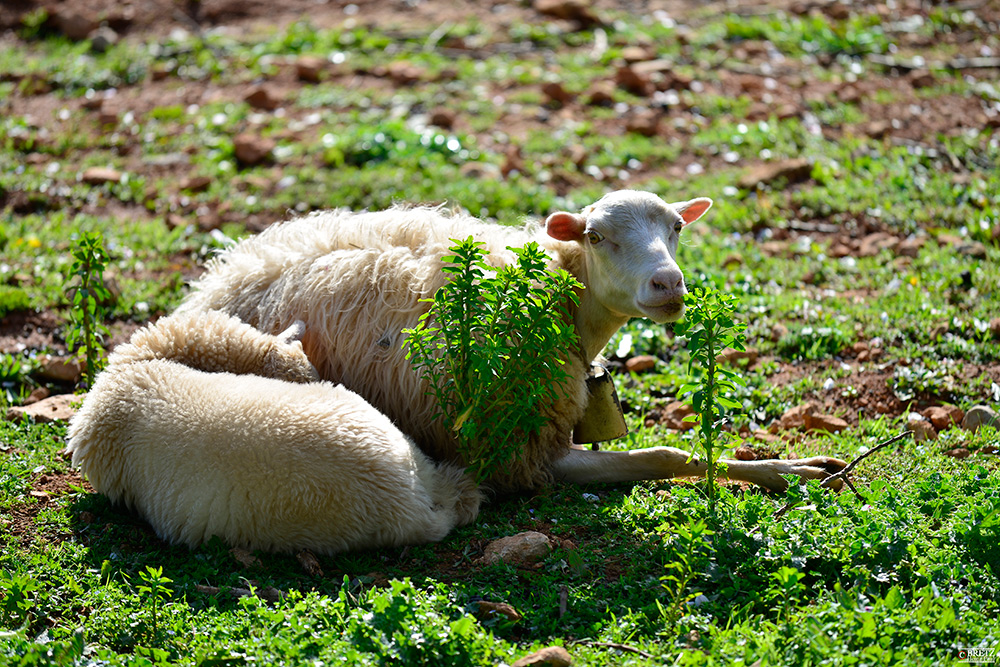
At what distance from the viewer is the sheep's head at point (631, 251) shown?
14.7 ft

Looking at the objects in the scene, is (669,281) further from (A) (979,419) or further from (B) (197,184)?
(B) (197,184)

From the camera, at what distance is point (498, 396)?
181 inches

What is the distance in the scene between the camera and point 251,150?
911 cm

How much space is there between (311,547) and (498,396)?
1116mm

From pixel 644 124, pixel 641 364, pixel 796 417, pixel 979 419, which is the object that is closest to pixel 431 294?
pixel 641 364

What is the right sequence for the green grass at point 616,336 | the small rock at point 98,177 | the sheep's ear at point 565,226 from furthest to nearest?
1. the small rock at point 98,177
2. the sheep's ear at point 565,226
3. the green grass at point 616,336

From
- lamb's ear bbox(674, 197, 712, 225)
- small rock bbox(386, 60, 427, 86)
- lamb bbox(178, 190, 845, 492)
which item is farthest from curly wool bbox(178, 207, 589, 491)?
small rock bbox(386, 60, 427, 86)

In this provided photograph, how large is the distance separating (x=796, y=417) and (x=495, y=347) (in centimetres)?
237

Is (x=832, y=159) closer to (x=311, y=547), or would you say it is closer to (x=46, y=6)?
(x=311, y=547)

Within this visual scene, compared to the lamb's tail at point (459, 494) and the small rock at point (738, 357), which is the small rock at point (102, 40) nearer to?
the small rock at point (738, 357)

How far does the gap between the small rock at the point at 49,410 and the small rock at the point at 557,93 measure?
6167 mm

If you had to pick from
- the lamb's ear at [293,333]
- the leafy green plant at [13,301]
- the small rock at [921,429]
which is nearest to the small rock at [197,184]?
the leafy green plant at [13,301]

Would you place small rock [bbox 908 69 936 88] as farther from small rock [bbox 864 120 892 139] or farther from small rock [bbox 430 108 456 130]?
small rock [bbox 430 108 456 130]

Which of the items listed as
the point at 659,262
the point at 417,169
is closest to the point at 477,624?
the point at 659,262
